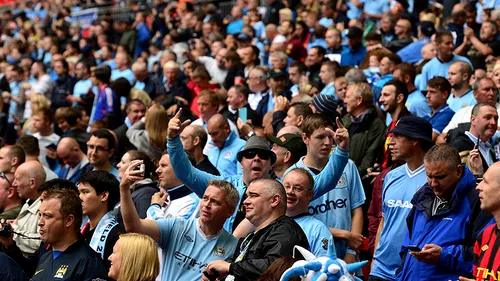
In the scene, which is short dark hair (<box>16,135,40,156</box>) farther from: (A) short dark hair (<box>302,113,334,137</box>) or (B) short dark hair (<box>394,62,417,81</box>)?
(B) short dark hair (<box>394,62,417,81</box>)

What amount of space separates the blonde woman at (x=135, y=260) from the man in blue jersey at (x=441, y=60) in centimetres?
718

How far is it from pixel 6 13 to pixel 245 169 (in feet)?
83.6

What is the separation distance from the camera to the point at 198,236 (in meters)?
6.87

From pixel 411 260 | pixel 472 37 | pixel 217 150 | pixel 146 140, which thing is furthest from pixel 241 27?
pixel 411 260

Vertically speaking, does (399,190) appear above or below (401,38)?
above

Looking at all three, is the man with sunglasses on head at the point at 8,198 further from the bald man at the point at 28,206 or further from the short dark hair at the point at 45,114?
the short dark hair at the point at 45,114

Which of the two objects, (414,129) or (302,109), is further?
(302,109)

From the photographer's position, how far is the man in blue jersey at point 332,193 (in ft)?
25.9

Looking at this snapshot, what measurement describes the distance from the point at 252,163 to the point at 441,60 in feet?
18.6

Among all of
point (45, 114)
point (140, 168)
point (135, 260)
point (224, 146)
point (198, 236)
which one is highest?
point (140, 168)

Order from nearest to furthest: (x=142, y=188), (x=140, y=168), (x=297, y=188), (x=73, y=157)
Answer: (x=140, y=168) < (x=297, y=188) < (x=142, y=188) < (x=73, y=157)

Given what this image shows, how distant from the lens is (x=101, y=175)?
8141mm

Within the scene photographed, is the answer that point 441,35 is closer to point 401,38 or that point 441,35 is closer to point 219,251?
point 401,38

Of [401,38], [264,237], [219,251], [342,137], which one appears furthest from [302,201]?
[401,38]
